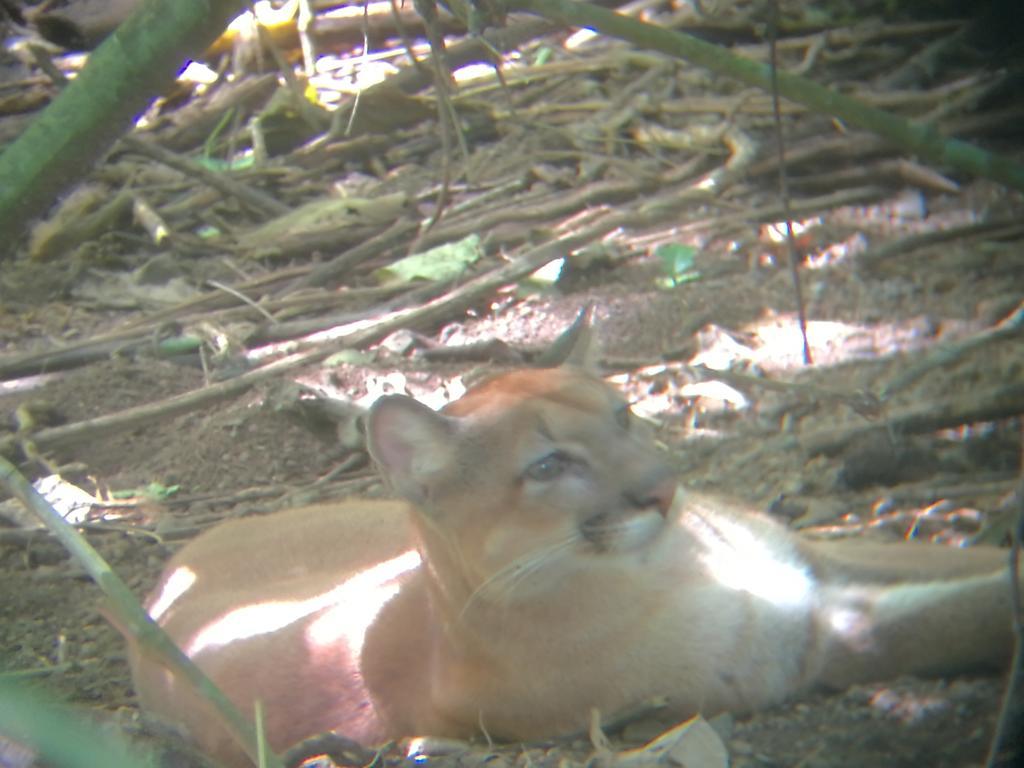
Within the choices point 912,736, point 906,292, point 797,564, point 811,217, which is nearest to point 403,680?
point 797,564

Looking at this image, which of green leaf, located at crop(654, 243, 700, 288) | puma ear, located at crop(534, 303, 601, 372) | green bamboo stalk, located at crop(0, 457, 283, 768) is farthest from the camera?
green leaf, located at crop(654, 243, 700, 288)

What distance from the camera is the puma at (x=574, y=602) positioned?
3094 mm

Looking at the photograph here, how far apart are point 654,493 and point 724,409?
1.78m

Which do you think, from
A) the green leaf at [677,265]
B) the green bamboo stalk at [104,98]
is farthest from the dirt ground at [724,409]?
the green bamboo stalk at [104,98]

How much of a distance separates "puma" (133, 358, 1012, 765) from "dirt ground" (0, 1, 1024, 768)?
129 millimetres

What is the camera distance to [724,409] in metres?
4.78

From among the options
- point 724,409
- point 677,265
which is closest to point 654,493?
point 724,409

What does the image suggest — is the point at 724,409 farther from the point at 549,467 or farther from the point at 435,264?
the point at 435,264

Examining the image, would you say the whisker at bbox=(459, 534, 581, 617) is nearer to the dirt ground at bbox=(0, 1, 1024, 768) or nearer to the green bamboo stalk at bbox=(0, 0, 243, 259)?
the dirt ground at bbox=(0, 1, 1024, 768)

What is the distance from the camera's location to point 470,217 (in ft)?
21.9

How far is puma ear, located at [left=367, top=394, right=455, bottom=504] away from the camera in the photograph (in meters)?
3.24

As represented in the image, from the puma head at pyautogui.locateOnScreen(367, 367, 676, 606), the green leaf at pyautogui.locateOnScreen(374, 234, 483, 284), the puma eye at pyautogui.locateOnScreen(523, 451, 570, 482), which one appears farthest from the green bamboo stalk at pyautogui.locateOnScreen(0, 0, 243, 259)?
the green leaf at pyautogui.locateOnScreen(374, 234, 483, 284)

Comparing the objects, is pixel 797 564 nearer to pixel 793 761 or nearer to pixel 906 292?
pixel 793 761

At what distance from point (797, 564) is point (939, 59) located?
13.8ft
